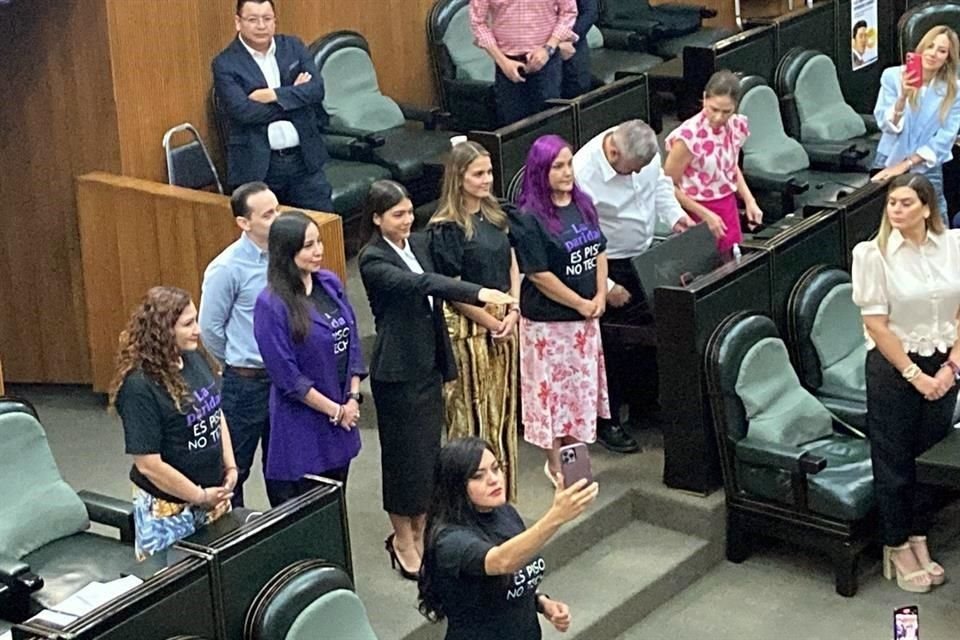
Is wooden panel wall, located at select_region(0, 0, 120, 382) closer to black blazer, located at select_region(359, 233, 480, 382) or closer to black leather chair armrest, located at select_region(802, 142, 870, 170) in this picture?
black blazer, located at select_region(359, 233, 480, 382)

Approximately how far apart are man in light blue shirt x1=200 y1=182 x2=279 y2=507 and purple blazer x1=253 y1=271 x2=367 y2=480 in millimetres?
257

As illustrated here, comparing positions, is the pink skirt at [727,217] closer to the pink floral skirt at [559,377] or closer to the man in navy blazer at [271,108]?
the pink floral skirt at [559,377]

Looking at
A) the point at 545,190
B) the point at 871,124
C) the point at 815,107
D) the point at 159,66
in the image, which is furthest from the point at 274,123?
the point at 871,124

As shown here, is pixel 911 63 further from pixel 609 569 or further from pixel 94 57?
pixel 94 57

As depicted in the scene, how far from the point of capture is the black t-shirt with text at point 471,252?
20.4 feet

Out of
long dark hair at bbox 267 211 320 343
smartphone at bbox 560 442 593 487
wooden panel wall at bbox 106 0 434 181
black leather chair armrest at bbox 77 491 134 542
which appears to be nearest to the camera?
Result: smartphone at bbox 560 442 593 487

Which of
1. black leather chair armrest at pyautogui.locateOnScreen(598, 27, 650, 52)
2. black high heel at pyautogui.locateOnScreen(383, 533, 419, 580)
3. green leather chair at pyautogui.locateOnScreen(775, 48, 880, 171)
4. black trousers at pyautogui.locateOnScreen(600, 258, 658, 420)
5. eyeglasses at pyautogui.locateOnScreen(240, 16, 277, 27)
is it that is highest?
eyeglasses at pyautogui.locateOnScreen(240, 16, 277, 27)

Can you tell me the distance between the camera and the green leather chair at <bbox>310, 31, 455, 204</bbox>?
8914 millimetres

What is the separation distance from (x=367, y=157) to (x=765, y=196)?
2.03 m

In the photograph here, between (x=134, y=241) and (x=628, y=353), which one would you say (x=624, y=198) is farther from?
(x=134, y=241)

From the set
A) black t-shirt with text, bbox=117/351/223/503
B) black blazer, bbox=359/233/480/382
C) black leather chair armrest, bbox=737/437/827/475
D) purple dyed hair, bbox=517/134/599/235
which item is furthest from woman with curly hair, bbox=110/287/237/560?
black leather chair armrest, bbox=737/437/827/475

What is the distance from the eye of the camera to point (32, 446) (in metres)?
5.89

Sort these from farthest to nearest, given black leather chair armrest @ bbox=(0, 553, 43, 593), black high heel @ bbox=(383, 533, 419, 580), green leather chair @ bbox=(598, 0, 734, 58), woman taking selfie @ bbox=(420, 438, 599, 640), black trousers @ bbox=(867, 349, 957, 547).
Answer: green leather chair @ bbox=(598, 0, 734, 58) → black trousers @ bbox=(867, 349, 957, 547) → black high heel @ bbox=(383, 533, 419, 580) → black leather chair armrest @ bbox=(0, 553, 43, 593) → woman taking selfie @ bbox=(420, 438, 599, 640)

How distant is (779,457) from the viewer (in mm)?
6797
